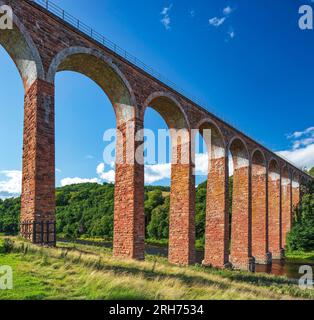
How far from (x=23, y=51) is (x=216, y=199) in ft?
54.5

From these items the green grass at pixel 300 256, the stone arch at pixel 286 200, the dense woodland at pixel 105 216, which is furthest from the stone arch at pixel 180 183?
the stone arch at pixel 286 200

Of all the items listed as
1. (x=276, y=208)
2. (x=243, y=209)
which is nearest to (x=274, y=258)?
(x=276, y=208)

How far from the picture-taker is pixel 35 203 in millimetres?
11820

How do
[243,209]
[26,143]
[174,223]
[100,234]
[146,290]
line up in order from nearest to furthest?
[146,290] → [26,143] → [174,223] → [243,209] → [100,234]

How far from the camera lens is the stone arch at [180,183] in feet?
65.5

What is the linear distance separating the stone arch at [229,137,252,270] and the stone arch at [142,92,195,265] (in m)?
6.64

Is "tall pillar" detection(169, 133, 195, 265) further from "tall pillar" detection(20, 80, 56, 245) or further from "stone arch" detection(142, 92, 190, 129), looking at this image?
"tall pillar" detection(20, 80, 56, 245)

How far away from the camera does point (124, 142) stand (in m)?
17.1

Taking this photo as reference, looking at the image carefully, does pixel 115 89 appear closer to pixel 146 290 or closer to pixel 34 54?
pixel 34 54

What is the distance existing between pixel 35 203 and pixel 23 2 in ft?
23.4

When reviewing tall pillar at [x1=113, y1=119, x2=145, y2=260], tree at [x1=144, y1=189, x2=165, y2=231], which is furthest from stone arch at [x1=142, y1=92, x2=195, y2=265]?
tree at [x1=144, y1=189, x2=165, y2=231]

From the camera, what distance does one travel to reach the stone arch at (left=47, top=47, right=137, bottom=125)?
1474 centimetres
